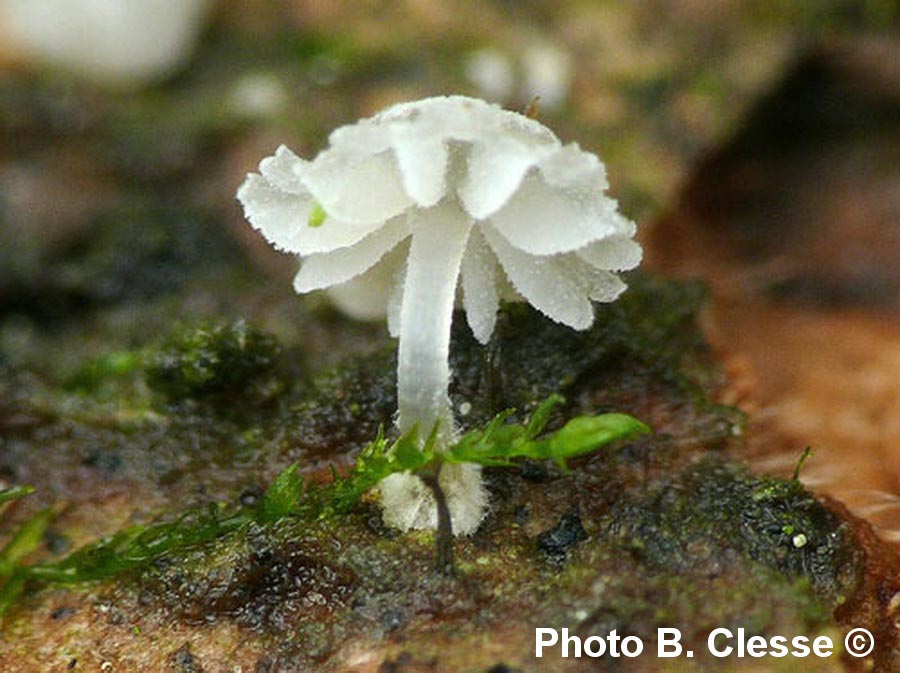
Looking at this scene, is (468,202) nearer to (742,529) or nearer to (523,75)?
(742,529)

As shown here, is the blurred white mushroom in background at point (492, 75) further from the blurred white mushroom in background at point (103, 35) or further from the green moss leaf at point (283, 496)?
the green moss leaf at point (283, 496)

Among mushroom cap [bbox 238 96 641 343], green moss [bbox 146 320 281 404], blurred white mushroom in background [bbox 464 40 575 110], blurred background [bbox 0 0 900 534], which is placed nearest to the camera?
mushroom cap [bbox 238 96 641 343]

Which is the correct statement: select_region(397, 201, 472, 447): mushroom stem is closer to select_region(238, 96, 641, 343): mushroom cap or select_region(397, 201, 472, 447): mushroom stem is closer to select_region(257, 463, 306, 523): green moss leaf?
select_region(238, 96, 641, 343): mushroom cap

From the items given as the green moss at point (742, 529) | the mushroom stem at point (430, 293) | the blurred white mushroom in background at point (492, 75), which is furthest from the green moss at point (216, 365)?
the blurred white mushroom in background at point (492, 75)

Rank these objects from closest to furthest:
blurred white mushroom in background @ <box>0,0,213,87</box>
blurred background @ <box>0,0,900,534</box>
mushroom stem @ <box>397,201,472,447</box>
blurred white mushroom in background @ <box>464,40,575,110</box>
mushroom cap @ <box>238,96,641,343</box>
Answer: mushroom cap @ <box>238,96,641,343</box>
mushroom stem @ <box>397,201,472,447</box>
blurred background @ <box>0,0,900,534</box>
blurred white mushroom in background @ <box>464,40,575,110</box>
blurred white mushroom in background @ <box>0,0,213,87</box>

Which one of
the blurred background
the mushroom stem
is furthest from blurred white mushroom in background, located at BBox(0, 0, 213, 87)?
the mushroom stem
